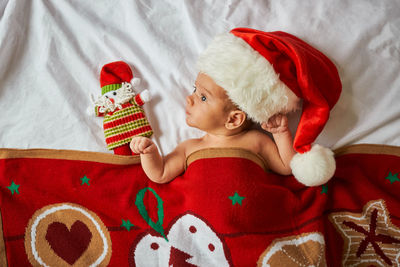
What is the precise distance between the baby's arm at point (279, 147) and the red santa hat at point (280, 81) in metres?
0.04

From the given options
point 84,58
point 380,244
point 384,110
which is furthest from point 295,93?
point 84,58

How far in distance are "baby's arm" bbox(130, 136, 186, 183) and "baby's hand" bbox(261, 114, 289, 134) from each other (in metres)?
0.28

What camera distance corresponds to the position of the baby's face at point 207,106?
1054mm

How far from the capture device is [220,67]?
996 mm

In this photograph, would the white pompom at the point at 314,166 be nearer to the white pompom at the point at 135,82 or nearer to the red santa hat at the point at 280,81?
the red santa hat at the point at 280,81

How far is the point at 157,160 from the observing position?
1.10 metres

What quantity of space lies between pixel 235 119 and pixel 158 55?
36cm

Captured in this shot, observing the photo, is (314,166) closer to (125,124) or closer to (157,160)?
(157,160)

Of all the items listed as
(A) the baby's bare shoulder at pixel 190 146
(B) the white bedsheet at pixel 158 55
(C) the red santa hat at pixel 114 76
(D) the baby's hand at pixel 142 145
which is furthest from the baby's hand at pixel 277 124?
(C) the red santa hat at pixel 114 76

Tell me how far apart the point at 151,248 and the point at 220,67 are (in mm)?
565

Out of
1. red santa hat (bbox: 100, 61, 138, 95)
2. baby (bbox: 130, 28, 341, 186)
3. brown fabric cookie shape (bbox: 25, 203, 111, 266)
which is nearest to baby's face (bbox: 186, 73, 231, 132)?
baby (bbox: 130, 28, 341, 186)

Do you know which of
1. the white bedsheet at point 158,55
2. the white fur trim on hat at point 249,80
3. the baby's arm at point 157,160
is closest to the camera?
the white fur trim on hat at point 249,80

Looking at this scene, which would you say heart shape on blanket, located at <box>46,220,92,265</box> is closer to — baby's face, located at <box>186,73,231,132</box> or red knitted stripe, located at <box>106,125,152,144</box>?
red knitted stripe, located at <box>106,125,152,144</box>

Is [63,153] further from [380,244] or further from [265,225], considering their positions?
[380,244]
